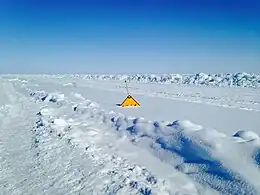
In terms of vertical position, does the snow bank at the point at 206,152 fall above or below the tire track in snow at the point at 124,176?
above

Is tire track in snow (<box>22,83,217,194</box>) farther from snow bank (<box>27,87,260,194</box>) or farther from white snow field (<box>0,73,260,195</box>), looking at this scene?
snow bank (<box>27,87,260,194</box>)

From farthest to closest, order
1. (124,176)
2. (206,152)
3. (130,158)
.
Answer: (130,158) → (206,152) → (124,176)

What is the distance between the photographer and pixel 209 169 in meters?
5.26

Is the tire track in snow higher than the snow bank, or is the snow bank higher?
the snow bank

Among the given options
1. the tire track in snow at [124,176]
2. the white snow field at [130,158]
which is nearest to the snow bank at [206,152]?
the white snow field at [130,158]

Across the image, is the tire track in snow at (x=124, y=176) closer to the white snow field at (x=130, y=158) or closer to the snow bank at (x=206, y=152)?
the white snow field at (x=130, y=158)

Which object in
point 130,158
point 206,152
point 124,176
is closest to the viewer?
point 124,176

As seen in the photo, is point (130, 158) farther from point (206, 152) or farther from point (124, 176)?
point (206, 152)

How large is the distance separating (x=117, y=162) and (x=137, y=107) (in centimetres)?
740

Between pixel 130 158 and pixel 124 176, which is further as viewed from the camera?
pixel 130 158

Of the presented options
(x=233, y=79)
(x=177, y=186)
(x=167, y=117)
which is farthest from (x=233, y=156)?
(x=233, y=79)

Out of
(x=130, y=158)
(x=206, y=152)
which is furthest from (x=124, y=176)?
(x=206, y=152)

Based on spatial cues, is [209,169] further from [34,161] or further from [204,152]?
[34,161]

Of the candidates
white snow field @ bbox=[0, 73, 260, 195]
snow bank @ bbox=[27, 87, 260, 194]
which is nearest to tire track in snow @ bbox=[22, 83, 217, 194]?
white snow field @ bbox=[0, 73, 260, 195]
